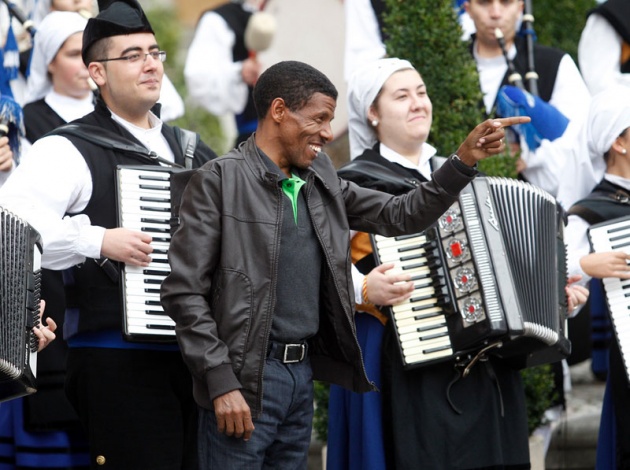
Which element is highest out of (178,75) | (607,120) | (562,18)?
(178,75)

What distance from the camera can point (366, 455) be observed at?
5980 mm

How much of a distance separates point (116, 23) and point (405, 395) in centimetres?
194

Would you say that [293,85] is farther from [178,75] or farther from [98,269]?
[178,75]

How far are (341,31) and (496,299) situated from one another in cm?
Result: 479

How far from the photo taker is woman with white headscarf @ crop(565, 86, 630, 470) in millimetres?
6309

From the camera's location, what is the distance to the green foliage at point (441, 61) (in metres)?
6.93

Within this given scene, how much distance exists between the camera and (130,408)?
556cm

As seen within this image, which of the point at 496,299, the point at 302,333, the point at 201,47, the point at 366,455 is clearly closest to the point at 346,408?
the point at 366,455

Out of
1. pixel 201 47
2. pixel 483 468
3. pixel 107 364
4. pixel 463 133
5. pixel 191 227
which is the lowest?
pixel 483 468

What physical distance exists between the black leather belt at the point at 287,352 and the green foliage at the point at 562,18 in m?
5.83

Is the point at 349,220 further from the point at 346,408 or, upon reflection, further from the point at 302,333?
the point at 346,408

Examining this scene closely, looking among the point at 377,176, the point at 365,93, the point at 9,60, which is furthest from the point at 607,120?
the point at 9,60

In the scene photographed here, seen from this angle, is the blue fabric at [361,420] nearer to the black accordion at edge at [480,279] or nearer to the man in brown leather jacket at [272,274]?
the black accordion at edge at [480,279]

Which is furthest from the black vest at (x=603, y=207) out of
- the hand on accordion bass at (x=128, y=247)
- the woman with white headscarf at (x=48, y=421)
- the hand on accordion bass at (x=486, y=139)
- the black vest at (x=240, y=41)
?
the black vest at (x=240, y=41)
